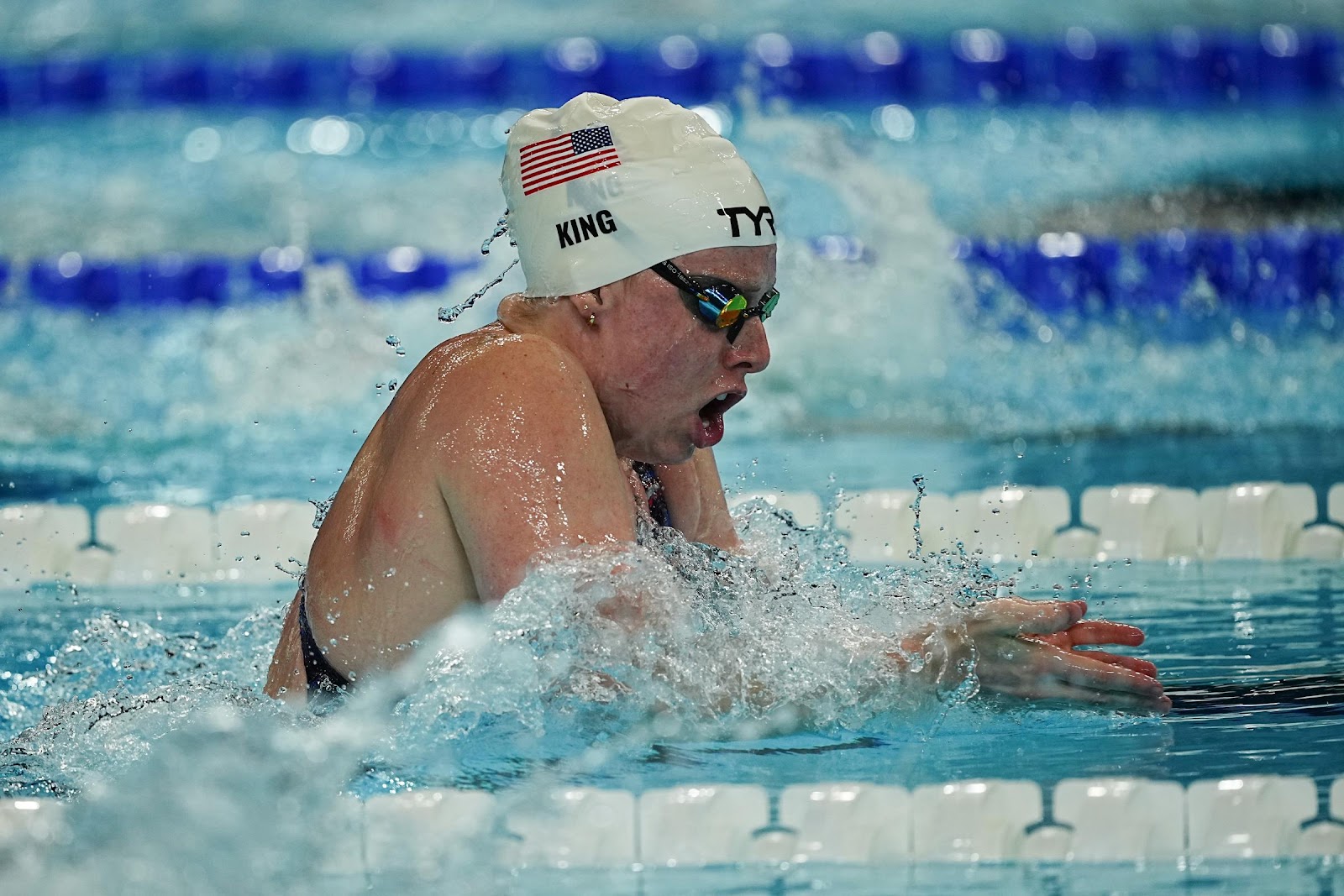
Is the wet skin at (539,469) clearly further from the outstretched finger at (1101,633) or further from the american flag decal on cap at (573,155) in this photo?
the american flag decal on cap at (573,155)

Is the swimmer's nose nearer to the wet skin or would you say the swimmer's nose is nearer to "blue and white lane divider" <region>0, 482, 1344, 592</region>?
the wet skin

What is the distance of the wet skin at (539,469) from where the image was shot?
1845 mm

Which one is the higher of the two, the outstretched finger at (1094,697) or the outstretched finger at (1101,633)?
the outstretched finger at (1101,633)

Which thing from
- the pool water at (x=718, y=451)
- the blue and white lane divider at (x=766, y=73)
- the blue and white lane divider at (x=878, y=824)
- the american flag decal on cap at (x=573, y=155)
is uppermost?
the blue and white lane divider at (x=766, y=73)

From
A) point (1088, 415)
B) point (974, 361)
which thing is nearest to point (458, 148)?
point (974, 361)

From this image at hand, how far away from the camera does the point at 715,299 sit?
1.99 metres

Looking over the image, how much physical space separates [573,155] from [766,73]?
826cm

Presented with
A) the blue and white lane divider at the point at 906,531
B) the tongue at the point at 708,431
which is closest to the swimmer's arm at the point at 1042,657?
the tongue at the point at 708,431

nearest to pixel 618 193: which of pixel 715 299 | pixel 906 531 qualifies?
pixel 715 299

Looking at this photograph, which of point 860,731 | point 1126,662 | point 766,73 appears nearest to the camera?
point 1126,662

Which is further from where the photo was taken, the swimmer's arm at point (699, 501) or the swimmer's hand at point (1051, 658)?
the swimmer's arm at point (699, 501)

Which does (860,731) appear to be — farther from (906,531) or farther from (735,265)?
(906,531)

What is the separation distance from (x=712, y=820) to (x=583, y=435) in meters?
0.59

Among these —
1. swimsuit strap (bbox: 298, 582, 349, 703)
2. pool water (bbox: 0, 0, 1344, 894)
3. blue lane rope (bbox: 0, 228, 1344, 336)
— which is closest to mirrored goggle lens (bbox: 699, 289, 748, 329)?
pool water (bbox: 0, 0, 1344, 894)
